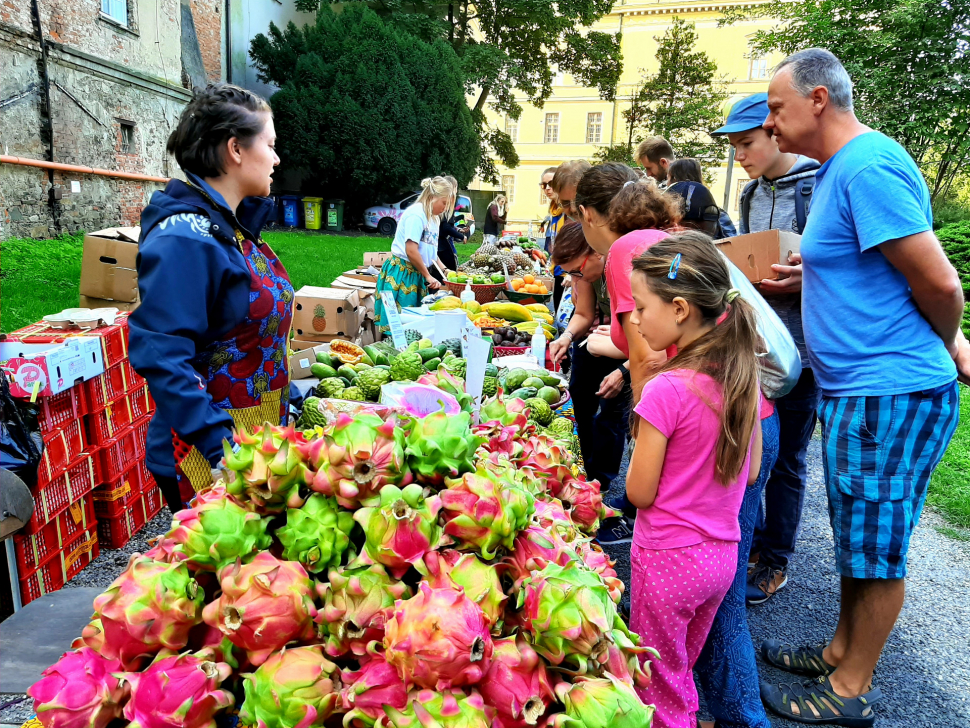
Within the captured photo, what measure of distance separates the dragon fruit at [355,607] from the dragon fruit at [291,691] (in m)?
0.04

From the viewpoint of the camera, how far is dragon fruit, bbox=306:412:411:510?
3.55ft

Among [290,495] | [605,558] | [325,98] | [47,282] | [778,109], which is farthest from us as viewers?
[325,98]

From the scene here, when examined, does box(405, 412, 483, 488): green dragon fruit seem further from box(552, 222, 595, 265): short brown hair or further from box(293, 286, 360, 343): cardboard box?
box(293, 286, 360, 343): cardboard box

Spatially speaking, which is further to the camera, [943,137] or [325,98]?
[325,98]

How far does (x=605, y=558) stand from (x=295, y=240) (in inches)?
674

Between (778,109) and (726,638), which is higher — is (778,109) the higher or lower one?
the higher one

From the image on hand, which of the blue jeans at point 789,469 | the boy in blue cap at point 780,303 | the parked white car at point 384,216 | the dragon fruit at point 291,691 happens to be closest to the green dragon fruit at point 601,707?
the dragon fruit at point 291,691

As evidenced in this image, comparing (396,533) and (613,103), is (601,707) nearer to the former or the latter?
(396,533)

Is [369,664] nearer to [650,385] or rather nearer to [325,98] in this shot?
[650,385]

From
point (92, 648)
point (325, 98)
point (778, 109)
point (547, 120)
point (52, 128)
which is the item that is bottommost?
point (92, 648)

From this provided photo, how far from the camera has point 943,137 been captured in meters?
14.8

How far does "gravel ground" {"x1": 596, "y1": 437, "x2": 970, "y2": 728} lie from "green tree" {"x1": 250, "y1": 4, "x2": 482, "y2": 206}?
64.3 ft

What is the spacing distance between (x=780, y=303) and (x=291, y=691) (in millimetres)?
2659

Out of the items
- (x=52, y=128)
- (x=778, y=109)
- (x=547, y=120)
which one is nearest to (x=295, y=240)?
(x=52, y=128)
